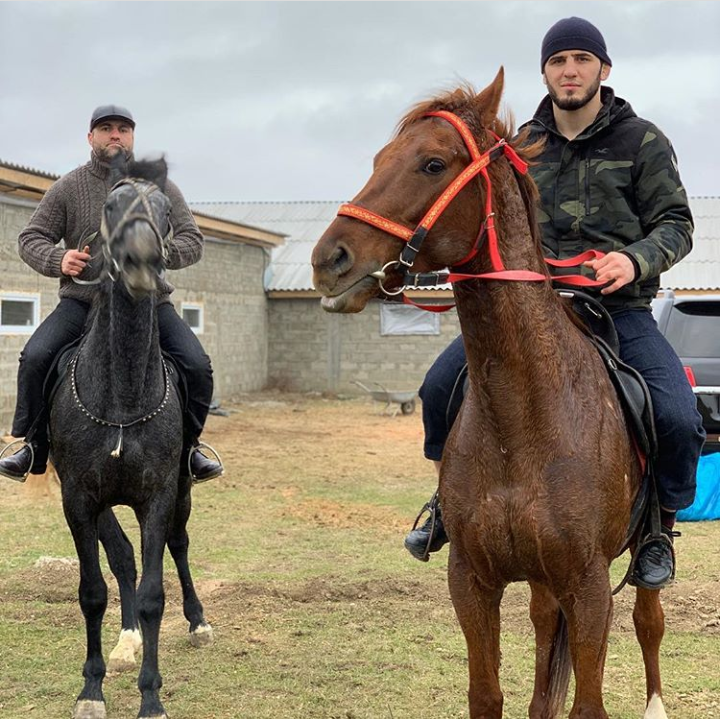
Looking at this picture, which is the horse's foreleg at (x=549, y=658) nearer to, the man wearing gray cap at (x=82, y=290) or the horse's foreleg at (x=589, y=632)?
the horse's foreleg at (x=589, y=632)

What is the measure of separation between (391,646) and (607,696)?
1.35 meters

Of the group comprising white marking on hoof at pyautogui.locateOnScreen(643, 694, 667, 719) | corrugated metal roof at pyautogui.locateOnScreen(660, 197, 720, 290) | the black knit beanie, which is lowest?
white marking on hoof at pyautogui.locateOnScreen(643, 694, 667, 719)

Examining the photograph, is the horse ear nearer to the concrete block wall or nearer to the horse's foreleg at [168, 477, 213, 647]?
the horse's foreleg at [168, 477, 213, 647]

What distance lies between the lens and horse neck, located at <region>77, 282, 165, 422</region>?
15.7 feet

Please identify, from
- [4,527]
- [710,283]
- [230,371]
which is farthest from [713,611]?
[710,283]

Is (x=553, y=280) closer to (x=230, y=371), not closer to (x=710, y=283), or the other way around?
(x=230, y=371)

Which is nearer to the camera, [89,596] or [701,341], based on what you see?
[89,596]

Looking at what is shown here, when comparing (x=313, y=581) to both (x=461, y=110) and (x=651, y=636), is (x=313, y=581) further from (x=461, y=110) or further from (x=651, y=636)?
(x=461, y=110)

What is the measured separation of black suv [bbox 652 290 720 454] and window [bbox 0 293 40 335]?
988 cm

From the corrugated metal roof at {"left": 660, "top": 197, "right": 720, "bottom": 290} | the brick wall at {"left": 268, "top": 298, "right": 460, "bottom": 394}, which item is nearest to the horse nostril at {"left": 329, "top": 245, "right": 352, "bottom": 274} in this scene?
the brick wall at {"left": 268, "top": 298, "right": 460, "bottom": 394}

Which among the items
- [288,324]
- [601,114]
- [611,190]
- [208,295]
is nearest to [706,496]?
[611,190]

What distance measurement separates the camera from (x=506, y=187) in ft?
10.7

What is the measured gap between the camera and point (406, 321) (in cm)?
2459

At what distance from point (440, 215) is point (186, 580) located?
384cm
